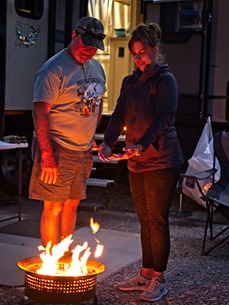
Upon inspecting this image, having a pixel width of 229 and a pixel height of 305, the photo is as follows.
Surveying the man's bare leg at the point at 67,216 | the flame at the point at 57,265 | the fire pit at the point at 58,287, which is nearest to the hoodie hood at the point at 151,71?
the man's bare leg at the point at 67,216

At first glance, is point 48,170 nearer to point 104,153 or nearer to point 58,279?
point 104,153

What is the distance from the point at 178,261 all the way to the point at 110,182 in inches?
78.8

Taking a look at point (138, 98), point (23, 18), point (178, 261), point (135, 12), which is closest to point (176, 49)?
point (135, 12)

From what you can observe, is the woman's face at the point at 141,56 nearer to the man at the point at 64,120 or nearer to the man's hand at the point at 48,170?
the man at the point at 64,120

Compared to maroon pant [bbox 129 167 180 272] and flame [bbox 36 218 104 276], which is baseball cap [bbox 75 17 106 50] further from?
flame [bbox 36 218 104 276]

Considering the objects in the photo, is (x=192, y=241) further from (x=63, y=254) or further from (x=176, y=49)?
(x=176, y=49)

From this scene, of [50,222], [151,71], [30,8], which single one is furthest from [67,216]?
[30,8]

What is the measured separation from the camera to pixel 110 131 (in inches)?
164

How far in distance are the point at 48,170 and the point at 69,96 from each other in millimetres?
452

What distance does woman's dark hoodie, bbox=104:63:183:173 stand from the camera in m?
3.81

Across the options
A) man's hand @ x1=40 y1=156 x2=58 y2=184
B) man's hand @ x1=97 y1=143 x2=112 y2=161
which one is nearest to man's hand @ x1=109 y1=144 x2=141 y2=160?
man's hand @ x1=97 y1=143 x2=112 y2=161

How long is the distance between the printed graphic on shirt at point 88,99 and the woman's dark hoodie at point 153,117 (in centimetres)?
20

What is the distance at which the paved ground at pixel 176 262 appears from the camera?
4.10 m

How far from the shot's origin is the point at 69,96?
3986 millimetres
